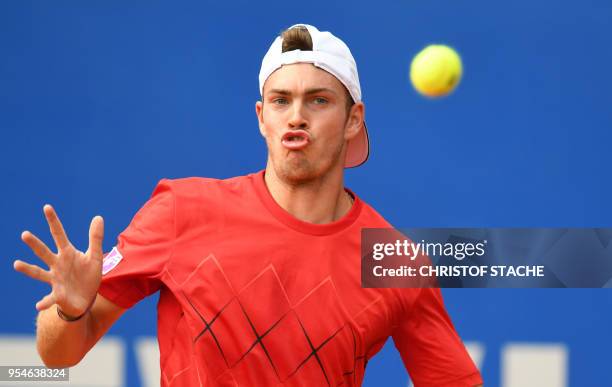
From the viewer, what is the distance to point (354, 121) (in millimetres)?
2775

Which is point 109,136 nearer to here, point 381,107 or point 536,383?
point 381,107

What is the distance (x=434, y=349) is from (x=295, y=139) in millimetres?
706

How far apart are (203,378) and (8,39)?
1697 millimetres

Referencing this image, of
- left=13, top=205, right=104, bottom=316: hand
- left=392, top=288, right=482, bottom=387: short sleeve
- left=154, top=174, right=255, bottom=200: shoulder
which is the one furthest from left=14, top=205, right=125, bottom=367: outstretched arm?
left=392, top=288, right=482, bottom=387: short sleeve

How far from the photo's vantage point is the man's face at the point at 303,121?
2596mm

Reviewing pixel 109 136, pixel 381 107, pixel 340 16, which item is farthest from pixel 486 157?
pixel 109 136

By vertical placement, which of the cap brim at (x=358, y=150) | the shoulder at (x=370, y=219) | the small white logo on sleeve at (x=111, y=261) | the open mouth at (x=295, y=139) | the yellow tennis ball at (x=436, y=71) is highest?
the yellow tennis ball at (x=436, y=71)

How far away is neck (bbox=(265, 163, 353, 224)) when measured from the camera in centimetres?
267

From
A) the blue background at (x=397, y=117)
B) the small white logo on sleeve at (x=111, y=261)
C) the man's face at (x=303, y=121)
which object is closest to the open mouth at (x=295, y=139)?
the man's face at (x=303, y=121)

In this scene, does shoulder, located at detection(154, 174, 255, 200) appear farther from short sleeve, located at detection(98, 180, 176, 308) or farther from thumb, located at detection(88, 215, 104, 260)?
thumb, located at detection(88, 215, 104, 260)

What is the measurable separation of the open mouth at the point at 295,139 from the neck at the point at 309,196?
120 millimetres

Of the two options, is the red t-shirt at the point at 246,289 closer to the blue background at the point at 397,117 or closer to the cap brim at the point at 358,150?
the cap brim at the point at 358,150

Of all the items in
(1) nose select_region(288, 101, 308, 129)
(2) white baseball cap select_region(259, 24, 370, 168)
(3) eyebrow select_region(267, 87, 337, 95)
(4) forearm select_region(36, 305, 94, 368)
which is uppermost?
(2) white baseball cap select_region(259, 24, 370, 168)

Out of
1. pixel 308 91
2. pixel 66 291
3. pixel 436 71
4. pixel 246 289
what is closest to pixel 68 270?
pixel 66 291
